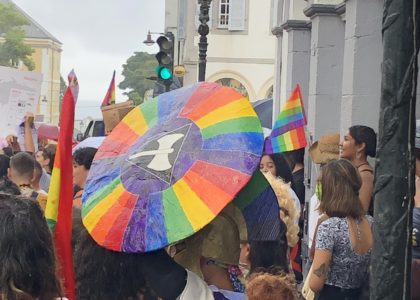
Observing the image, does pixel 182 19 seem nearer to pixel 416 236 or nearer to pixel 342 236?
pixel 342 236

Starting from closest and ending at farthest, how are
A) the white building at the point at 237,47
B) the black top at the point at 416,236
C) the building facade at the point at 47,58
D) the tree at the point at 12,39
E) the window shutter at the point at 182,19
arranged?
the black top at the point at 416,236
the white building at the point at 237,47
the window shutter at the point at 182,19
the tree at the point at 12,39
the building facade at the point at 47,58

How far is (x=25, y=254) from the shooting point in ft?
7.26

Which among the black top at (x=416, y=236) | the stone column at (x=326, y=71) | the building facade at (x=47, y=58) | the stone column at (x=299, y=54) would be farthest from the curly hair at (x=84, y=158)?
the building facade at (x=47, y=58)

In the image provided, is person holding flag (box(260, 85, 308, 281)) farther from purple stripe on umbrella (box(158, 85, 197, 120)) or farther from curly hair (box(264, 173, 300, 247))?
purple stripe on umbrella (box(158, 85, 197, 120))

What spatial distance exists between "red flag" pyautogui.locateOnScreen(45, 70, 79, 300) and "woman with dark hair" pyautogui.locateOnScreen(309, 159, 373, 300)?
2.13 meters

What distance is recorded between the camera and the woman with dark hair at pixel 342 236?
472 cm

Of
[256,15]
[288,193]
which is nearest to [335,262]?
[288,193]

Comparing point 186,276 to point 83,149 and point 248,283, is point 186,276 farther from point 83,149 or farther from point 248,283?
point 83,149

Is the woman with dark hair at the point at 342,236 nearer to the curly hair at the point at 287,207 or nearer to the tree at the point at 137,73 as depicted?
the curly hair at the point at 287,207

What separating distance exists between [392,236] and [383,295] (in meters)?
0.18

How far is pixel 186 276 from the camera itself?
287 cm

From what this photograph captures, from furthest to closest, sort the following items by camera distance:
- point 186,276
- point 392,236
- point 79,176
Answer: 1. point 79,176
2. point 186,276
3. point 392,236

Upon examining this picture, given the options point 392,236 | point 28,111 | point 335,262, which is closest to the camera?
point 392,236

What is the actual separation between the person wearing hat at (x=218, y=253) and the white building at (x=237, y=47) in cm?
3034
